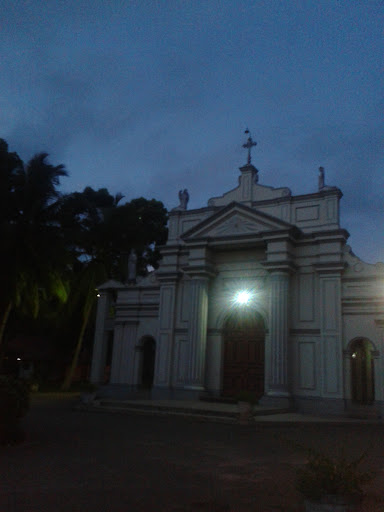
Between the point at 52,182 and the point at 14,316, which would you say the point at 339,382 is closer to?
the point at 52,182

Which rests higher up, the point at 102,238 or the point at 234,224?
the point at 102,238

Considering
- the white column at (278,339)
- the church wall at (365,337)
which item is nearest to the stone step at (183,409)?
the white column at (278,339)

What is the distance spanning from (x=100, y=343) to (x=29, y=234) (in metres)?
6.54

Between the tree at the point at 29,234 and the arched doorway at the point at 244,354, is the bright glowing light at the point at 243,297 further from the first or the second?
the tree at the point at 29,234

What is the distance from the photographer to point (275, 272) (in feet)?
64.3

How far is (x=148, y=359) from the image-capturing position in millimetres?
23406

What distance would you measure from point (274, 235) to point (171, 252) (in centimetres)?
556

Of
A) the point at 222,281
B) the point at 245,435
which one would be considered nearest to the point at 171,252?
the point at 222,281

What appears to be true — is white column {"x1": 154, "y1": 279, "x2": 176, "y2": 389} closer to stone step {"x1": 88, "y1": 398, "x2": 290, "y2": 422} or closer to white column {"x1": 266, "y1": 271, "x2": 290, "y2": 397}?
stone step {"x1": 88, "y1": 398, "x2": 290, "y2": 422}

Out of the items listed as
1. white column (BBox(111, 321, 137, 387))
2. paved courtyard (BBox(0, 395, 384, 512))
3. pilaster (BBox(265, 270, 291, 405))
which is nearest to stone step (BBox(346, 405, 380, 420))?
pilaster (BBox(265, 270, 291, 405))

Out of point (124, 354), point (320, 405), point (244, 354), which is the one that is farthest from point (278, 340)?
point (124, 354)

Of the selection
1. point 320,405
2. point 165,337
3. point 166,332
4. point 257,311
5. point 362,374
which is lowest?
point 320,405

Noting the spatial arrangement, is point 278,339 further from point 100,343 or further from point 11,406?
point 11,406

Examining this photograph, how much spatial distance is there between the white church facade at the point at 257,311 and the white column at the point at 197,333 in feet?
0.15
